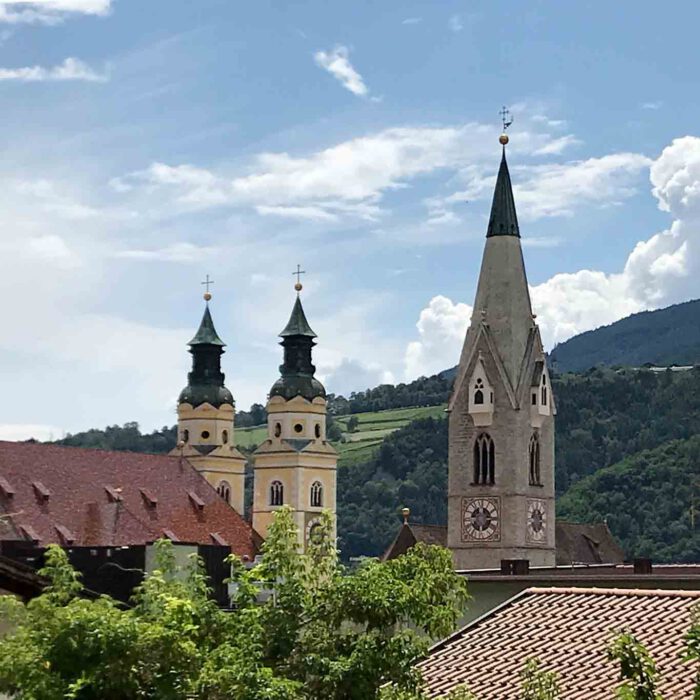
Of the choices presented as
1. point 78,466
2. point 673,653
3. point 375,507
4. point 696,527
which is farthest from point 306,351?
point 673,653

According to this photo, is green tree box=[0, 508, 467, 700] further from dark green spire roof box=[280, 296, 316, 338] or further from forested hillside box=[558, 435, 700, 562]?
forested hillside box=[558, 435, 700, 562]

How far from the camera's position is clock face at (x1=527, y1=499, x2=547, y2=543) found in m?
74.1

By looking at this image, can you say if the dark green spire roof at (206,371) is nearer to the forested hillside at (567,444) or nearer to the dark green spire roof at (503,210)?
the dark green spire roof at (503,210)

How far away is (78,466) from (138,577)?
35.6 m

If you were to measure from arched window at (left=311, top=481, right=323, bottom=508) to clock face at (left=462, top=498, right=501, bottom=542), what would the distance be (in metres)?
23.3

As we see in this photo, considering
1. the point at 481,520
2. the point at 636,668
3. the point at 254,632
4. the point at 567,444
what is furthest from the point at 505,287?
the point at 567,444

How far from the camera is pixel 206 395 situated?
98.9m

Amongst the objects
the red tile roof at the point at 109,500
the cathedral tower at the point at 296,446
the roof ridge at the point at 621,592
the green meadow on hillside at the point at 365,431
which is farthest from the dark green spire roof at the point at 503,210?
the green meadow on hillside at the point at 365,431

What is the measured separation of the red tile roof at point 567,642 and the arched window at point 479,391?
53.3 meters

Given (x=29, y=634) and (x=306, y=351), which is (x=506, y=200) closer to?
(x=306, y=351)

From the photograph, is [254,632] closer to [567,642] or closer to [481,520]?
[567,642]

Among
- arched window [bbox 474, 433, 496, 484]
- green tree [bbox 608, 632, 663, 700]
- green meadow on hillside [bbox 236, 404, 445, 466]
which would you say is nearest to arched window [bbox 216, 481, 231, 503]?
arched window [bbox 474, 433, 496, 484]

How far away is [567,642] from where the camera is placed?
18.7 metres

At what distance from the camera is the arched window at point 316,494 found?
316 ft
